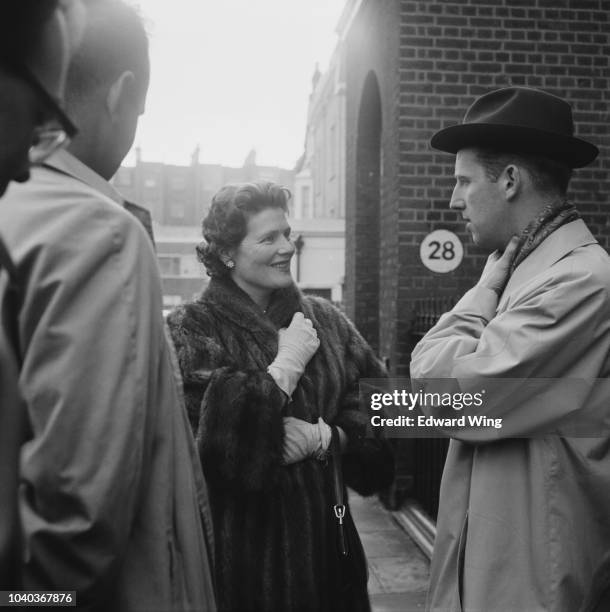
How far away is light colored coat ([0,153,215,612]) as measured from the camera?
3.13 feet

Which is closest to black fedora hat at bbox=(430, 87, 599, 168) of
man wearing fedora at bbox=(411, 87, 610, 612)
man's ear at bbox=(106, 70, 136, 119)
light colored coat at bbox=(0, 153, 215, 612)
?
man wearing fedora at bbox=(411, 87, 610, 612)

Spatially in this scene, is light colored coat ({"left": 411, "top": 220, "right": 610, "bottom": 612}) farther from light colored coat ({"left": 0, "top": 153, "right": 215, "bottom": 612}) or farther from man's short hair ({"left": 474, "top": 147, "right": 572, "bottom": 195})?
light colored coat ({"left": 0, "top": 153, "right": 215, "bottom": 612})

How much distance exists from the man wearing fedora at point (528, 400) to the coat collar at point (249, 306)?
68 centimetres

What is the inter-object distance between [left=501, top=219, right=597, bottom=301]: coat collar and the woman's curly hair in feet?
3.54

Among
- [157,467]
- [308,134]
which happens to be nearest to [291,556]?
[157,467]

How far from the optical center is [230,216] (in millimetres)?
2662

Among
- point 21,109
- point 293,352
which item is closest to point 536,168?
point 293,352

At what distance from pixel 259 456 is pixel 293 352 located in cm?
41

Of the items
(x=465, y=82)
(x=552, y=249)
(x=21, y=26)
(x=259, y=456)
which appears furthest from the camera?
(x=465, y=82)

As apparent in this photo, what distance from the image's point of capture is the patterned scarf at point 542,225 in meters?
2.10

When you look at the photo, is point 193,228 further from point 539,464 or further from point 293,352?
point 539,464

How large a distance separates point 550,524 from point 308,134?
3251 centimetres

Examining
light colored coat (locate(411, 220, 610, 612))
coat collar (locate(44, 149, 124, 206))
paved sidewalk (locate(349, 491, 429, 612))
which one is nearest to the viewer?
coat collar (locate(44, 149, 124, 206))

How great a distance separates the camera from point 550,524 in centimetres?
184
